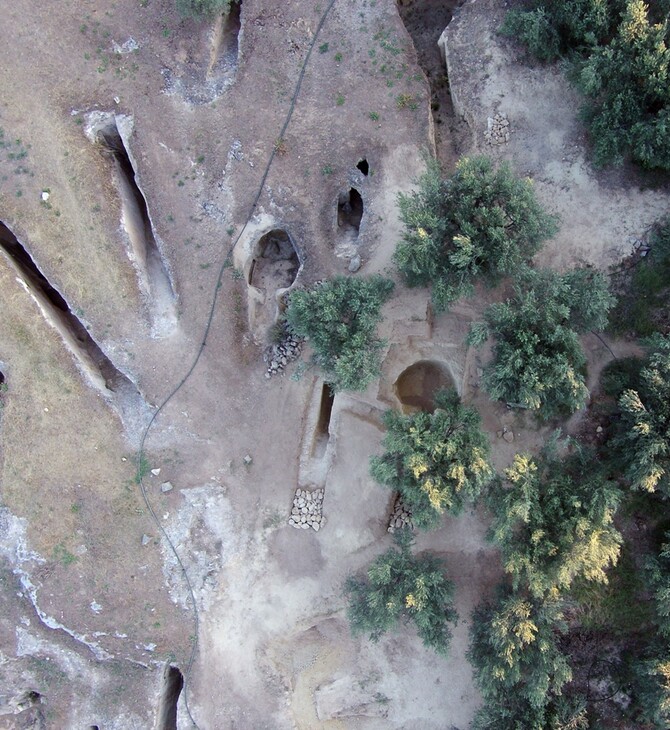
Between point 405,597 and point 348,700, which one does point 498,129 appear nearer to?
point 405,597

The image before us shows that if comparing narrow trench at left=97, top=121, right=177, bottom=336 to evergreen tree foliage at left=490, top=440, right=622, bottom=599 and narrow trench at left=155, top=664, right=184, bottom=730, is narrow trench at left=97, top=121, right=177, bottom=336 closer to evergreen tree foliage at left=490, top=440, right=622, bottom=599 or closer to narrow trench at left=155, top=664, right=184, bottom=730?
evergreen tree foliage at left=490, top=440, right=622, bottom=599

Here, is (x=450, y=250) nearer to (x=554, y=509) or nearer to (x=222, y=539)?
(x=554, y=509)

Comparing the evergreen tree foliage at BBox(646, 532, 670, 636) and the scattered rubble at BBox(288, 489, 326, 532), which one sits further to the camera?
the scattered rubble at BBox(288, 489, 326, 532)

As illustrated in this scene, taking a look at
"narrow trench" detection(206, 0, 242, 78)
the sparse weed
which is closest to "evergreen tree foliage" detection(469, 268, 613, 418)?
"narrow trench" detection(206, 0, 242, 78)

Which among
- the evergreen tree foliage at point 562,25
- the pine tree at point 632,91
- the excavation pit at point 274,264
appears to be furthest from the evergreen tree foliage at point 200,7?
the pine tree at point 632,91

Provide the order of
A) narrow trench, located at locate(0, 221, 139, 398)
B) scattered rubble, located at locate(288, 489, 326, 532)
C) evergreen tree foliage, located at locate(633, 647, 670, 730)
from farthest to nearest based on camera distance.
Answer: scattered rubble, located at locate(288, 489, 326, 532)
narrow trench, located at locate(0, 221, 139, 398)
evergreen tree foliage, located at locate(633, 647, 670, 730)

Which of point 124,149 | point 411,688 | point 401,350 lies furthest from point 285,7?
point 411,688

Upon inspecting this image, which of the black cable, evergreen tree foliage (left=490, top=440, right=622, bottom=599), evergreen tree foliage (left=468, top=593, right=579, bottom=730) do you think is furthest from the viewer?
the black cable
